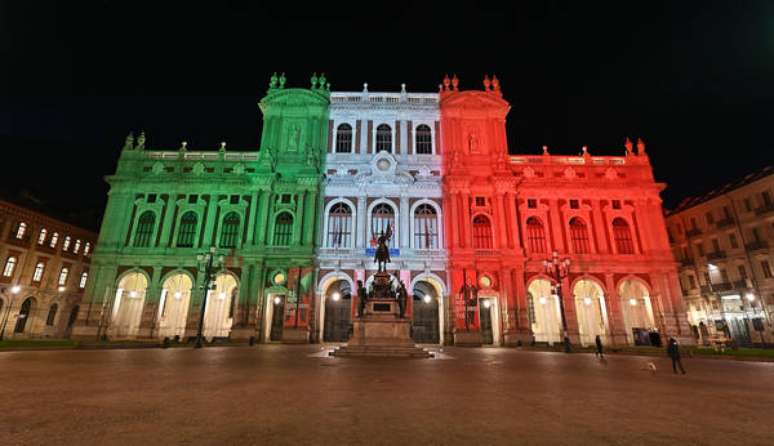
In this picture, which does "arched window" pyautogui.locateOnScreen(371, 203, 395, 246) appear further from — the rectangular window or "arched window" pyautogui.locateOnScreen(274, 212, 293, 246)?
the rectangular window

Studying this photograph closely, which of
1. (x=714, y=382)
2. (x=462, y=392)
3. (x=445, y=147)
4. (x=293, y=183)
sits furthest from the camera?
(x=445, y=147)

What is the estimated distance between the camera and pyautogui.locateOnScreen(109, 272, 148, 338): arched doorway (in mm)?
30959

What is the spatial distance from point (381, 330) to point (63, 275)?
3939 cm

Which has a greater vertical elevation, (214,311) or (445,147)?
(445,147)

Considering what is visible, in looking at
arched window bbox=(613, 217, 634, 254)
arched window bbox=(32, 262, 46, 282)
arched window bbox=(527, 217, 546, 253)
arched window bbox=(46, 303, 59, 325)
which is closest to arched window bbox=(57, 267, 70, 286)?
arched window bbox=(32, 262, 46, 282)

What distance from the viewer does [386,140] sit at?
36250 millimetres

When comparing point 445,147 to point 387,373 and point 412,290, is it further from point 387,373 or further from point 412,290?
point 387,373

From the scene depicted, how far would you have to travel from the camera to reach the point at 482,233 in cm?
3206

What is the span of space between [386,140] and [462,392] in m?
31.4

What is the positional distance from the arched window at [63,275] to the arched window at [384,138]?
1385 inches

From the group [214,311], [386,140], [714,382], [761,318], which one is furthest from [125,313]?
[761,318]

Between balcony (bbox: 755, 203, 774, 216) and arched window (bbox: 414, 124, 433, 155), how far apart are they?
97.6 feet

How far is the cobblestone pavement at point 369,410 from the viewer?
418 centimetres

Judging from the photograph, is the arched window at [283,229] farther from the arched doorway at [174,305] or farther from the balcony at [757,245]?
the balcony at [757,245]
